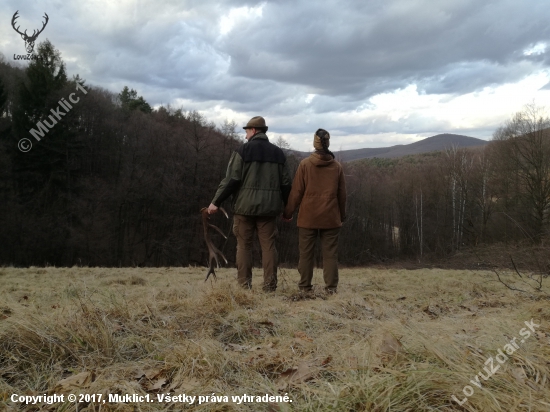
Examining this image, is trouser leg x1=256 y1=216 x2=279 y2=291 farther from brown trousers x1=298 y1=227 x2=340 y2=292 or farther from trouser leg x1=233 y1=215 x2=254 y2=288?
brown trousers x1=298 y1=227 x2=340 y2=292

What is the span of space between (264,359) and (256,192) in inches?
120

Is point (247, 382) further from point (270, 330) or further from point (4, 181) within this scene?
point (4, 181)

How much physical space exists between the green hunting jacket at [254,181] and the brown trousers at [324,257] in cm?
56

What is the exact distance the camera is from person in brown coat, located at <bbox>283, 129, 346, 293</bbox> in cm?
548

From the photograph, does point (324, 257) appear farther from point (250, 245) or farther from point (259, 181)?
point (259, 181)

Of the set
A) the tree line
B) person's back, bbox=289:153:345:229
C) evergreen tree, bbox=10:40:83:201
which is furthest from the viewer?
evergreen tree, bbox=10:40:83:201

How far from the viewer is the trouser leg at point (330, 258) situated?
5.52 meters

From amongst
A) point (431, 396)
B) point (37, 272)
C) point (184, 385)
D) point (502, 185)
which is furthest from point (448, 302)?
point (502, 185)

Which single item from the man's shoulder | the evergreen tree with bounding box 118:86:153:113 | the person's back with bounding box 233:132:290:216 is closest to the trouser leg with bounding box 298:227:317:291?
the person's back with bounding box 233:132:290:216

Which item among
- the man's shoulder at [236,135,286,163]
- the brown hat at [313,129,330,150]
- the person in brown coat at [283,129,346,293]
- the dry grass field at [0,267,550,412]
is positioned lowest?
the dry grass field at [0,267,550,412]

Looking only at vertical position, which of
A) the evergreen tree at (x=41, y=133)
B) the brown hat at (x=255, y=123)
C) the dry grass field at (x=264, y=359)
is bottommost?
the dry grass field at (x=264, y=359)

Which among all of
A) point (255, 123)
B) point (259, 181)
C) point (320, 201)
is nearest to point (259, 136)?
point (255, 123)

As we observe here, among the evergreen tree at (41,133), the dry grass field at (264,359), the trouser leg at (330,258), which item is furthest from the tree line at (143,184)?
the dry grass field at (264,359)

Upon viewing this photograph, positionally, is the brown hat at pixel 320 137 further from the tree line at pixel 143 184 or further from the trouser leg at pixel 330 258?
the tree line at pixel 143 184
